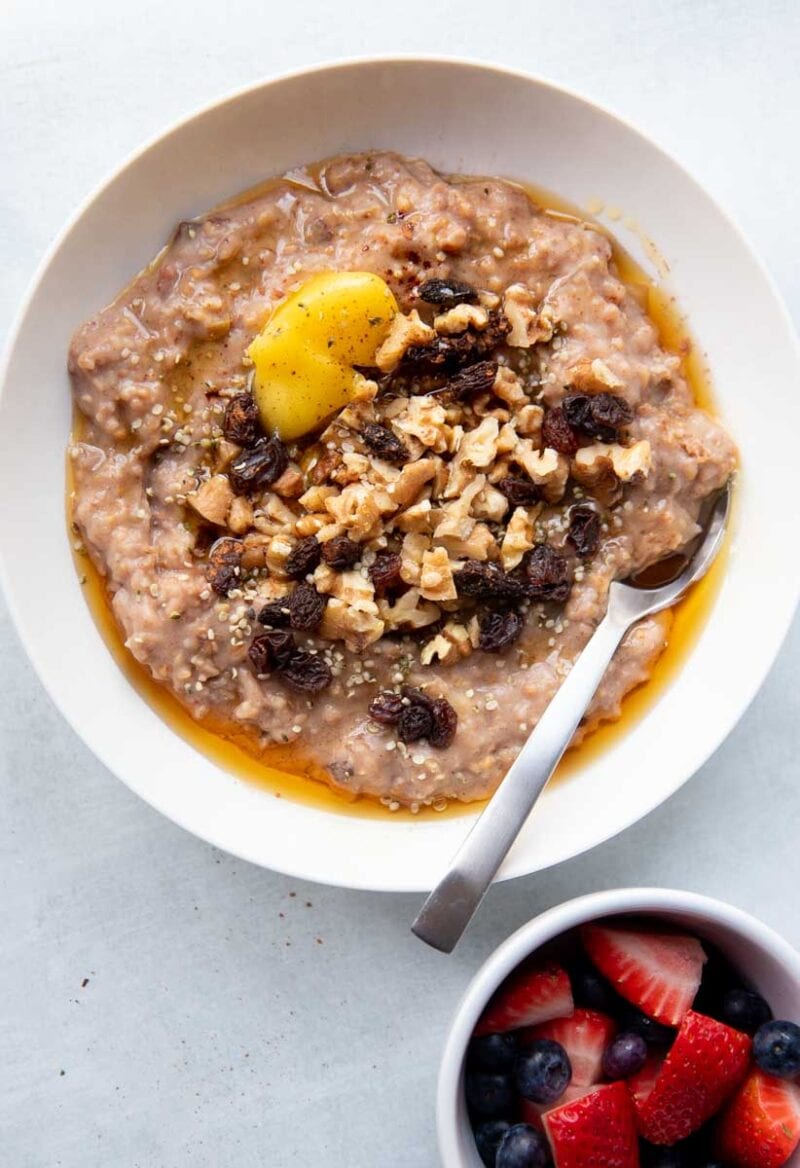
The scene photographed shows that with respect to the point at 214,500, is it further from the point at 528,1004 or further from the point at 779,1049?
the point at 779,1049

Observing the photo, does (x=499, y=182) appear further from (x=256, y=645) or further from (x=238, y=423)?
(x=256, y=645)

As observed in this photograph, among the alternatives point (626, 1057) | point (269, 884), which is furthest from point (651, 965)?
point (269, 884)

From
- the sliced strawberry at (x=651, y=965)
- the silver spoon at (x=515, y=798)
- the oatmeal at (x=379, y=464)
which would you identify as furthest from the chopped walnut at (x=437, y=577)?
the sliced strawberry at (x=651, y=965)

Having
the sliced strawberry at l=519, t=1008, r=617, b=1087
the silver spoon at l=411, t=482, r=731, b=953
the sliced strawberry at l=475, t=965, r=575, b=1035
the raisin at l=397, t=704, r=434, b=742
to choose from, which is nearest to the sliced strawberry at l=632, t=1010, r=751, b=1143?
the sliced strawberry at l=519, t=1008, r=617, b=1087

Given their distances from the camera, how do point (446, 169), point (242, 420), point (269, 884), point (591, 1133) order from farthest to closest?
point (269, 884)
point (446, 169)
point (242, 420)
point (591, 1133)

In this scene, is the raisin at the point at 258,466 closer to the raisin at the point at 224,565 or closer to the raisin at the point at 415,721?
the raisin at the point at 224,565
